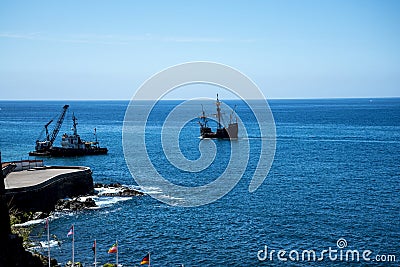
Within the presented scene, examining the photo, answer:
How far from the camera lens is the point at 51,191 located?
5156 centimetres

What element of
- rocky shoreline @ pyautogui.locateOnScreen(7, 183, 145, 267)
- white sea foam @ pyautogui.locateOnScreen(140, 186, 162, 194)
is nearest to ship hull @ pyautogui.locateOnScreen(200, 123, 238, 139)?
white sea foam @ pyautogui.locateOnScreen(140, 186, 162, 194)

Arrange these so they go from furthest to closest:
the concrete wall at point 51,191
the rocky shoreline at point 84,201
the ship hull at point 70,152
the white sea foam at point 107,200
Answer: the ship hull at point 70,152 → the white sea foam at point 107,200 → the concrete wall at point 51,191 → the rocky shoreline at point 84,201

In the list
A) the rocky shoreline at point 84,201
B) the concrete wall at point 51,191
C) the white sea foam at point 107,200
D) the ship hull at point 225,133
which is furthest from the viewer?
the ship hull at point 225,133

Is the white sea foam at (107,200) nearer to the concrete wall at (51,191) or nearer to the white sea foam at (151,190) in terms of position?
the concrete wall at (51,191)

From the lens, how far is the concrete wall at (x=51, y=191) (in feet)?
154

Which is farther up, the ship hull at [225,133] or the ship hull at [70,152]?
the ship hull at [225,133]

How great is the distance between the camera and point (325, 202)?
51656 mm

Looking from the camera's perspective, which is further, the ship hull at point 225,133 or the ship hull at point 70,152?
the ship hull at point 225,133

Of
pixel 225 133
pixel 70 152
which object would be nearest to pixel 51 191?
pixel 70 152

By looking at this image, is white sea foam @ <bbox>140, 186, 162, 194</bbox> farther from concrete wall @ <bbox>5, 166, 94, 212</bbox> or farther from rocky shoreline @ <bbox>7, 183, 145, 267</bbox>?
concrete wall @ <bbox>5, 166, 94, 212</bbox>

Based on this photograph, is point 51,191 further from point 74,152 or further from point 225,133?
point 225,133

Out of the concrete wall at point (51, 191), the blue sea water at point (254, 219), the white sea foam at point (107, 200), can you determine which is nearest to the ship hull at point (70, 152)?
the blue sea water at point (254, 219)

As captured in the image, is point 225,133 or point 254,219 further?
point 225,133

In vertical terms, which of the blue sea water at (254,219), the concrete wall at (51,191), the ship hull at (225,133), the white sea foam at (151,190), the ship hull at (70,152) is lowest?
the blue sea water at (254,219)
